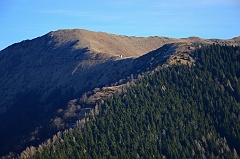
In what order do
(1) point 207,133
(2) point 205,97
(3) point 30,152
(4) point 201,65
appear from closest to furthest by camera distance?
(3) point 30,152, (1) point 207,133, (2) point 205,97, (4) point 201,65

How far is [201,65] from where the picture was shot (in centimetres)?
19488

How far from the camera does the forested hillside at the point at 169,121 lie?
5930 inches

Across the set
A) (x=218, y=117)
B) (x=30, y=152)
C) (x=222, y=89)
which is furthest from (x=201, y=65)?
(x=30, y=152)

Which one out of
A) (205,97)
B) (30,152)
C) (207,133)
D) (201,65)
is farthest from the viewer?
(201,65)

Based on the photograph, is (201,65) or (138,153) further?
(201,65)

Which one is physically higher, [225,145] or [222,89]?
[222,89]

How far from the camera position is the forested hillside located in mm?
150625

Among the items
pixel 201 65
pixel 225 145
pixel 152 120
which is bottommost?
pixel 225 145

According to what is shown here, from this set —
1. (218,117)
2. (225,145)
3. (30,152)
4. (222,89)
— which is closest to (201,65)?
(222,89)

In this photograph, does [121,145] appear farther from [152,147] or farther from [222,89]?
[222,89]

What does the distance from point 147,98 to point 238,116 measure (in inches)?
1630

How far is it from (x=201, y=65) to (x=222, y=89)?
21.4m

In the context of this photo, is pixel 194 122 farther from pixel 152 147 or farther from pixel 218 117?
pixel 152 147

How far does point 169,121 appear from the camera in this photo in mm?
164875
